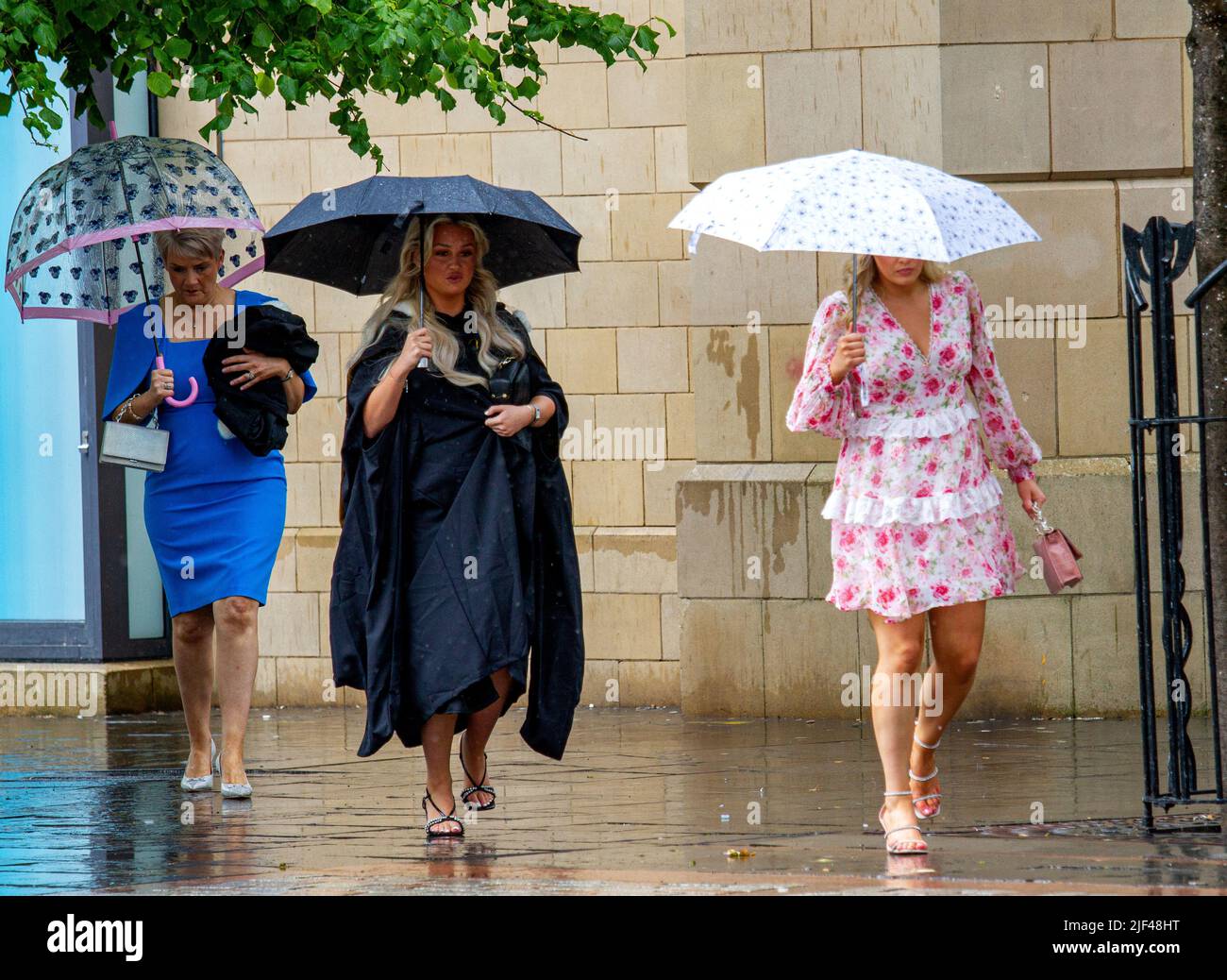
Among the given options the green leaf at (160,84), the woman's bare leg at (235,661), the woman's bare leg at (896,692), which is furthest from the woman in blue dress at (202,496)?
the woman's bare leg at (896,692)

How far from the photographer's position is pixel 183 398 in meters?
7.86

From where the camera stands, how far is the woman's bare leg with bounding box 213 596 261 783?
7.79 meters

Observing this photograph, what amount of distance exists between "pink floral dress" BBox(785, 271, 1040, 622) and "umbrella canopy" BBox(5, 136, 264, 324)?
2.59m

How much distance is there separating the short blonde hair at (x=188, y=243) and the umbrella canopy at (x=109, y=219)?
81mm

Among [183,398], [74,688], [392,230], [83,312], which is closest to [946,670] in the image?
[392,230]

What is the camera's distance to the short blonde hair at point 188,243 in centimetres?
779

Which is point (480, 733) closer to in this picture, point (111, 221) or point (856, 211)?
point (856, 211)

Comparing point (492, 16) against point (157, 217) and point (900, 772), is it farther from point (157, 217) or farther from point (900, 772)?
point (900, 772)

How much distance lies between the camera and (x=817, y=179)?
626cm

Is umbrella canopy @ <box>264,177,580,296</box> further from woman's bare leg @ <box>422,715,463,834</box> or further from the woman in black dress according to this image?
woman's bare leg @ <box>422,715,463,834</box>

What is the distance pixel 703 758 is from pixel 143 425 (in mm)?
2568

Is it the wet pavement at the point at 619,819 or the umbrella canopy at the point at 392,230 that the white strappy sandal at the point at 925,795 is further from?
the umbrella canopy at the point at 392,230
